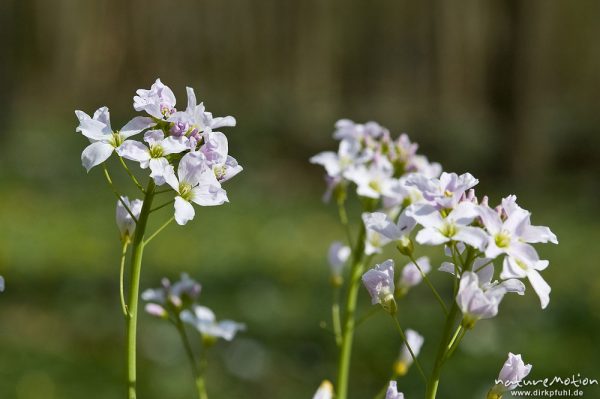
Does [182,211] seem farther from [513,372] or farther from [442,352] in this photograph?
[513,372]

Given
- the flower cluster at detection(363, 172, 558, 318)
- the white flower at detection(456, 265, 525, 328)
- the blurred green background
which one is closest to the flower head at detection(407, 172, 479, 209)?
the flower cluster at detection(363, 172, 558, 318)

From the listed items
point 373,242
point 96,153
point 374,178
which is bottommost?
point 96,153

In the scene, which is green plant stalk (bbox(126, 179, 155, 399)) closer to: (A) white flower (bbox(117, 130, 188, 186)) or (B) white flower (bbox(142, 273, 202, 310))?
(A) white flower (bbox(117, 130, 188, 186))

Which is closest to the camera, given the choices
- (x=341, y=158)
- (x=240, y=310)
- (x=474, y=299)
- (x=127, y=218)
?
(x=474, y=299)

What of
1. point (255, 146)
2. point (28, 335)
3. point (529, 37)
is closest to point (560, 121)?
point (529, 37)

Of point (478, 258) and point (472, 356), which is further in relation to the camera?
point (472, 356)

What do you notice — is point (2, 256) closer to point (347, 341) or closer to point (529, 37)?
point (347, 341)

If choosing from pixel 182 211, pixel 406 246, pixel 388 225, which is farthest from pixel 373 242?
pixel 182 211

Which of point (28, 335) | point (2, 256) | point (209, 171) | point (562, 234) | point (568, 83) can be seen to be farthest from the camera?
point (568, 83)
